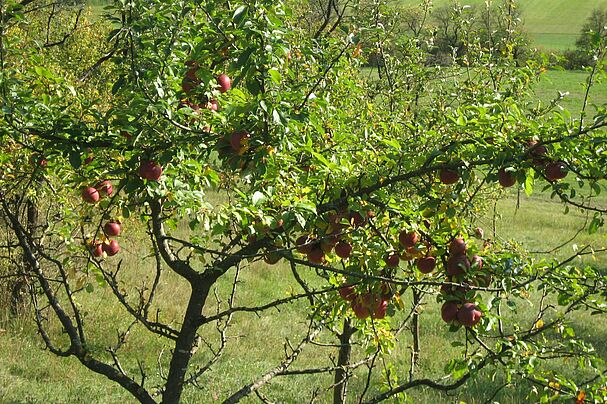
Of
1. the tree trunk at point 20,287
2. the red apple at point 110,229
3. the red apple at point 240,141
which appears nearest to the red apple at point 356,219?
the red apple at point 240,141

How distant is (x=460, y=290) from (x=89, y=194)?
1.40 m

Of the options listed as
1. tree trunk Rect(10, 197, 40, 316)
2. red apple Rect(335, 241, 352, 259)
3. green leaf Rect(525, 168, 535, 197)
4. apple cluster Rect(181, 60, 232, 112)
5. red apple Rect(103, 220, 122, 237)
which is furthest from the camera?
tree trunk Rect(10, 197, 40, 316)

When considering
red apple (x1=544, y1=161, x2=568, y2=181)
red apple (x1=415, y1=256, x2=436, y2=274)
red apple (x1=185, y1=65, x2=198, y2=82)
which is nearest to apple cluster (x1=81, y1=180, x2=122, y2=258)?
red apple (x1=185, y1=65, x2=198, y2=82)

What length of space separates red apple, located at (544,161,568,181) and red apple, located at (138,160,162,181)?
3.87 ft

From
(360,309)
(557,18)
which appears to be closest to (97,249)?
(360,309)

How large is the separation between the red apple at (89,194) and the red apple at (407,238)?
45.6 inches

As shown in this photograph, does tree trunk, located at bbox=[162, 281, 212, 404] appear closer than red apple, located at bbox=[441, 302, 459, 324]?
No

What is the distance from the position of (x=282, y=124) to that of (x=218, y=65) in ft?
2.21

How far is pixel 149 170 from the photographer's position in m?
2.08

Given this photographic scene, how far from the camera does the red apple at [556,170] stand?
1.88 metres

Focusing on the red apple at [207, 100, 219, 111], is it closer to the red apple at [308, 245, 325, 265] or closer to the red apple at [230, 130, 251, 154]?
the red apple at [230, 130, 251, 154]

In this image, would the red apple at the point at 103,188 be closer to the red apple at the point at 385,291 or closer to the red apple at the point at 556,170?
the red apple at the point at 385,291

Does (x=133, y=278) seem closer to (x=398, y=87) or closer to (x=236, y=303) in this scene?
(x=236, y=303)

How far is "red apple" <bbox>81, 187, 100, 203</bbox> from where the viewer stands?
2.47m
